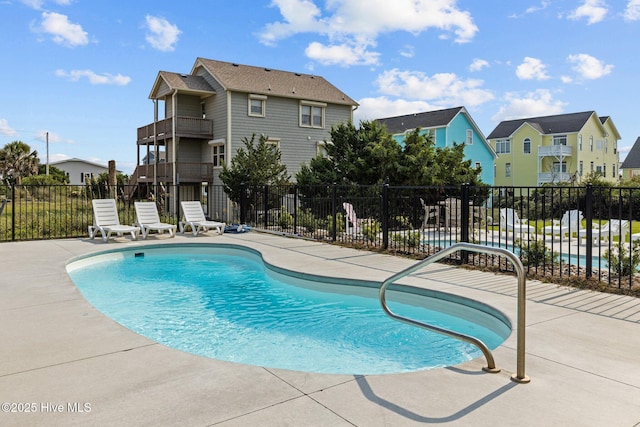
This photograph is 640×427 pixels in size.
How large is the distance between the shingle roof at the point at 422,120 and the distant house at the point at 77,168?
40.9m

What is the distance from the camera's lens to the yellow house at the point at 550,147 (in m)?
40.2

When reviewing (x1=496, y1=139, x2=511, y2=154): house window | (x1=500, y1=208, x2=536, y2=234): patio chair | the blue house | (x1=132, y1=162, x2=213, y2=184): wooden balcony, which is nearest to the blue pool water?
(x1=500, y1=208, x2=536, y2=234): patio chair

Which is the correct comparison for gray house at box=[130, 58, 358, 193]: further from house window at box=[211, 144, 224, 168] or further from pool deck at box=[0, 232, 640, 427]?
pool deck at box=[0, 232, 640, 427]

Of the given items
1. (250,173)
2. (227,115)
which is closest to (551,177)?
(227,115)

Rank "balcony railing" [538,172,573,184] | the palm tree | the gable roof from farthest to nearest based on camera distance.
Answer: the palm tree < "balcony railing" [538,172,573,184] < the gable roof

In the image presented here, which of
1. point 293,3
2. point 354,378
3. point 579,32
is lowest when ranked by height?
point 354,378

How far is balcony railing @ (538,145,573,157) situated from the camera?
3938 cm

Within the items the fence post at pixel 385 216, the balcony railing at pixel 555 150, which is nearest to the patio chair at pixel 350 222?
the fence post at pixel 385 216

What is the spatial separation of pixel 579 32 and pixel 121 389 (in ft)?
48.1

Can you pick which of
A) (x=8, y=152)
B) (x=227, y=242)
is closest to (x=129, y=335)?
(x=227, y=242)

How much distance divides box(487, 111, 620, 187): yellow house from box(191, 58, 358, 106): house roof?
71.2 feet

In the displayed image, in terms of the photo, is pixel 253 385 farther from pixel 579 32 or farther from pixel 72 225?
pixel 579 32

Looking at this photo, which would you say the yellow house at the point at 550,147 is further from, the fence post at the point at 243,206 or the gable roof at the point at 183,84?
the fence post at the point at 243,206

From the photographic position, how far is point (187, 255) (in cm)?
1168
